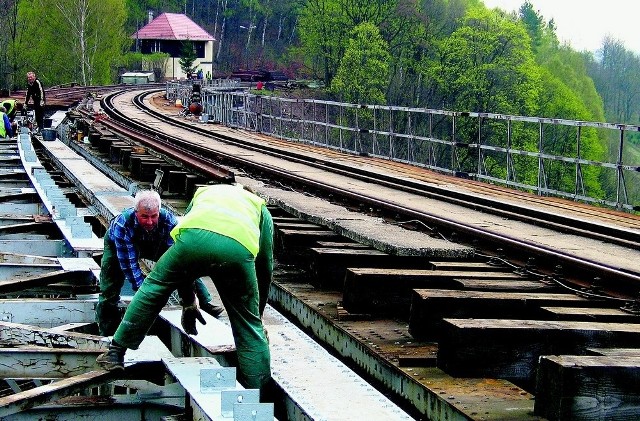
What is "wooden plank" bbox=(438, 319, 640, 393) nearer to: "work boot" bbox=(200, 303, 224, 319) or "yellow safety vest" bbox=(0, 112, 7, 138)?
"work boot" bbox=(200, 303, 224, 319)

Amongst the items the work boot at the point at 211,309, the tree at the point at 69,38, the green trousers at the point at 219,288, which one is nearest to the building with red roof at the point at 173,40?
the tree at the point at 69,38

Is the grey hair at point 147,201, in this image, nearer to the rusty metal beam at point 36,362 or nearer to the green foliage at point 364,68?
the rusty metal beam at point 36,362

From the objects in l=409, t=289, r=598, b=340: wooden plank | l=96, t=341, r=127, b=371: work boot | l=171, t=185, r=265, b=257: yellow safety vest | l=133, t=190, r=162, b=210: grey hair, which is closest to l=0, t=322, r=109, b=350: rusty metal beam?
l=96, t=341, r=127, b=371: work boot

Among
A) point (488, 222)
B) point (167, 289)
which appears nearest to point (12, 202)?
point (488, 222)

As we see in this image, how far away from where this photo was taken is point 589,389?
17.2 feet

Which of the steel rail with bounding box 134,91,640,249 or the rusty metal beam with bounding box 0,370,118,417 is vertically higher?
the rusty metal beam with bounding box 0,370,118,417

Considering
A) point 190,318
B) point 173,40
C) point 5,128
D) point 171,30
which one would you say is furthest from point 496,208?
point 171,30

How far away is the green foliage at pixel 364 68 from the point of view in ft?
247

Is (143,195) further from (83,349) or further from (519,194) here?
(519,194)

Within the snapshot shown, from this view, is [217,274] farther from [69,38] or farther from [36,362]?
[69,38]

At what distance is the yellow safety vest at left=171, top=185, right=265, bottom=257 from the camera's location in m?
6.00

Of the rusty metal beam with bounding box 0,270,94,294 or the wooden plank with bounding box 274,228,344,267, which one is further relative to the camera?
the wooden plank with bounding box 274,228,344,267

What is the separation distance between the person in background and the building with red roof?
94.9m

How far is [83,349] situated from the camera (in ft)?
20.7
